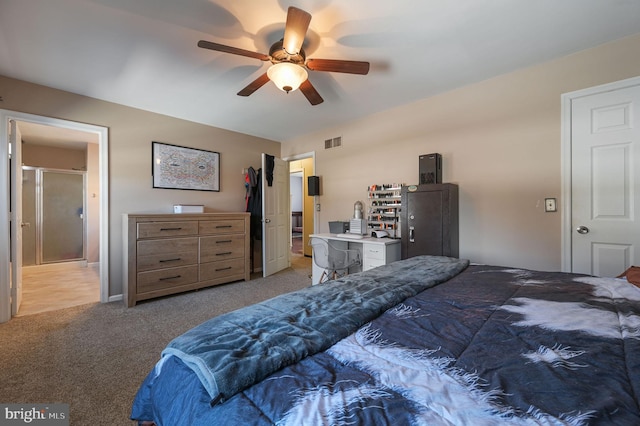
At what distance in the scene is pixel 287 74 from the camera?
2021 mm

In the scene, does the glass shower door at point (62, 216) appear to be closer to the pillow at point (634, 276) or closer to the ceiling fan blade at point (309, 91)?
the ceiling fan blade at point (309, 91)

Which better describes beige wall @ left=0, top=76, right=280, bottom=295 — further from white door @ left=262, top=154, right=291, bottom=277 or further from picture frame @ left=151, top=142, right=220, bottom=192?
white door @ left=262, top=154, right=291, bottom=277

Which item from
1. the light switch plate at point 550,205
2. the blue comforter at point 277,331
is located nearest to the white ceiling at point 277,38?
the light switch plate at point 550,205

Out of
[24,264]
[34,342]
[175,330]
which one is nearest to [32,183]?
[24,264]

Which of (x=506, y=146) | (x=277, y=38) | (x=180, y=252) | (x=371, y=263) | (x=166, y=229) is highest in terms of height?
(x=277, y=38)

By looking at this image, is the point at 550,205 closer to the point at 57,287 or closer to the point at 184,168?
the point at 184,168

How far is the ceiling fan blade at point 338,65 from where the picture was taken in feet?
6.45

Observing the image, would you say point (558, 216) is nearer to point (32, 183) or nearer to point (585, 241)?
point (585, 241)

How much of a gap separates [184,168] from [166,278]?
1.61 m

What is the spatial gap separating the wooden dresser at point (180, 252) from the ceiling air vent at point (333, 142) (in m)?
1.71

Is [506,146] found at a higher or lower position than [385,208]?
higher

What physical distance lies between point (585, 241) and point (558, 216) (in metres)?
0.28

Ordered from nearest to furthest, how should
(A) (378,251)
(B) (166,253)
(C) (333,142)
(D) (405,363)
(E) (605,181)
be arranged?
1. (D) (405,363)
2. (E) (605,181)
3. (A) (378,251)
4. (B) (166,253)
5. (C) (333,142)

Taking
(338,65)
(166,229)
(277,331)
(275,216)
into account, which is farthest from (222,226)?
(277,331)
